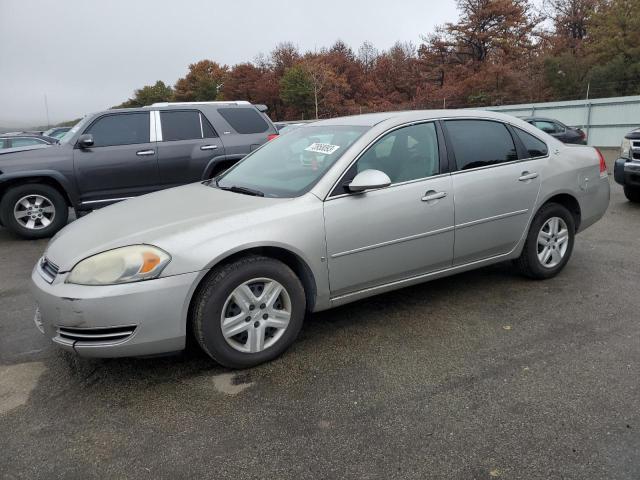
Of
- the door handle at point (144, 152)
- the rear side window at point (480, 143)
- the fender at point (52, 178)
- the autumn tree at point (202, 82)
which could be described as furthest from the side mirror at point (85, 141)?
the autumn tree at point (202, 82)

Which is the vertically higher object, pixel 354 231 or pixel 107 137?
pixel 107 137

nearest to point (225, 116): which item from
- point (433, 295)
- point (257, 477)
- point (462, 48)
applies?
point (433, 295)

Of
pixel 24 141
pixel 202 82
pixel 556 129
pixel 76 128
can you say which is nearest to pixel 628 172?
pixel 76 128

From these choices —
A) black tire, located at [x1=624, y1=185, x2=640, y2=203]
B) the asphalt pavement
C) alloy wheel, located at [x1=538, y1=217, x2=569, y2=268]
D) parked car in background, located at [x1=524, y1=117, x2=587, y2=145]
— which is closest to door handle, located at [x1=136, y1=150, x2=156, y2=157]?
the asphalt pavement

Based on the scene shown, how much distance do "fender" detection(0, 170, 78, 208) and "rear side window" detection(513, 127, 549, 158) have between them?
5.78 m

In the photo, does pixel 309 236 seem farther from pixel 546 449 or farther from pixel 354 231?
pixel 546 449

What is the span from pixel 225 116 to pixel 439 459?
6.62m

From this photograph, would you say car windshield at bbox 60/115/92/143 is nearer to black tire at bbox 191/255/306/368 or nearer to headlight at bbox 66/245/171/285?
headlight at bbox 66/245/171/285

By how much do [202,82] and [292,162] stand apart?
80.4 metres

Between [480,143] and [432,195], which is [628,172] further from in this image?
[432,195]

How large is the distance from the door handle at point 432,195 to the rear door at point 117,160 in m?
4.84

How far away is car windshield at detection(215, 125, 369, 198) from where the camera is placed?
361 centimetres

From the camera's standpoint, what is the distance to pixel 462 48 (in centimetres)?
5072

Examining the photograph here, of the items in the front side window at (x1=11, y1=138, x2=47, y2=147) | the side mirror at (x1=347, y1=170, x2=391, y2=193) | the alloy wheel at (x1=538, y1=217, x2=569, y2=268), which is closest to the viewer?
the side mirror at (x1=347, y1=170, x2=391, y2=193)
